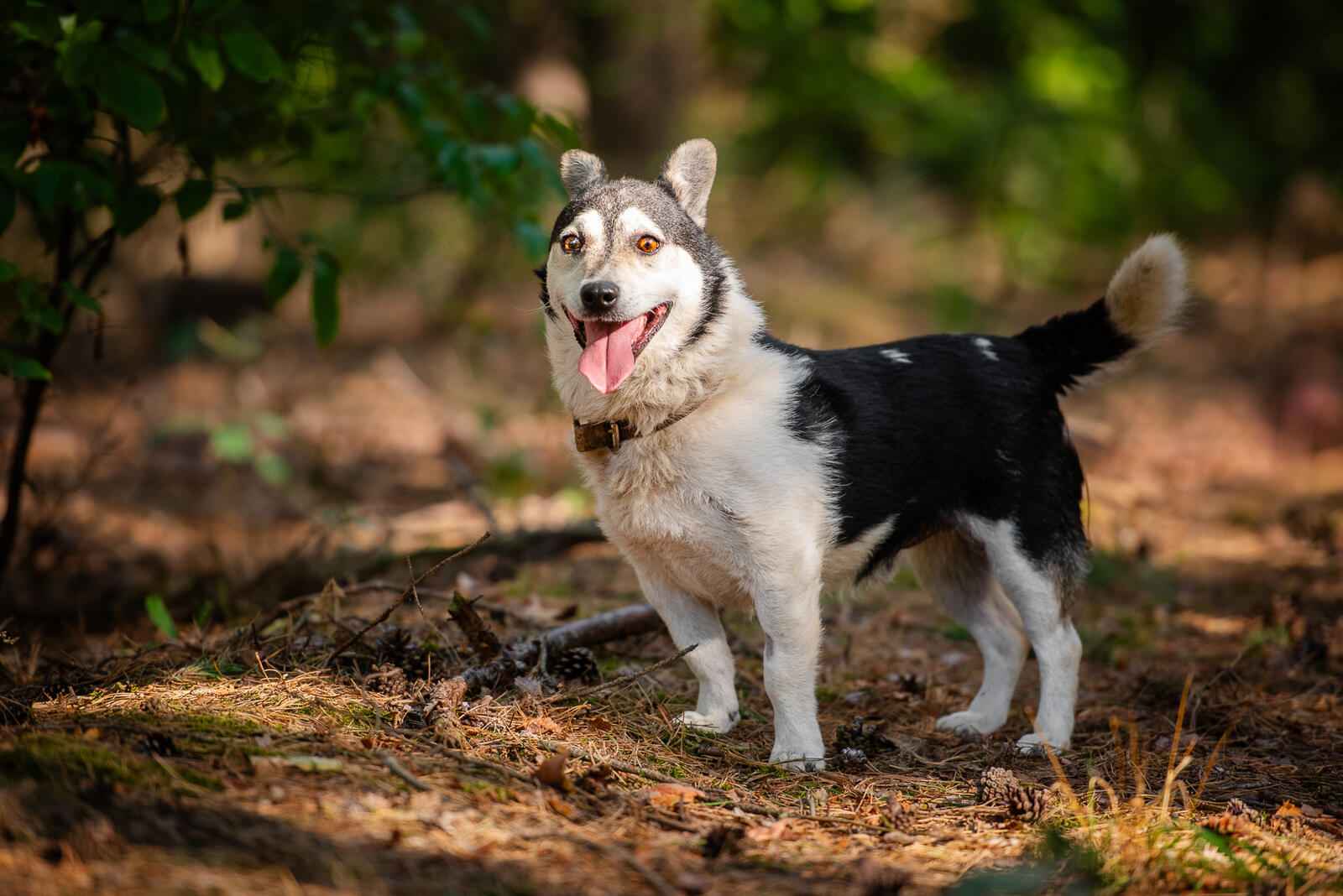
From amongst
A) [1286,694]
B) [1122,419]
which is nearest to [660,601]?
[1286,694]

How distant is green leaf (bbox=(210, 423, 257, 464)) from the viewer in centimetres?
797

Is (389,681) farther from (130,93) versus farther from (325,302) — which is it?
(130,93)

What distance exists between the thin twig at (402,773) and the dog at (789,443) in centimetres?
117

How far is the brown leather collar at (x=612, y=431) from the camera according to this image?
384 cm

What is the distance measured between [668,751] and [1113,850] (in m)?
1.37

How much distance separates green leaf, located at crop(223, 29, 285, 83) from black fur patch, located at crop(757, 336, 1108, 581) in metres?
1.91

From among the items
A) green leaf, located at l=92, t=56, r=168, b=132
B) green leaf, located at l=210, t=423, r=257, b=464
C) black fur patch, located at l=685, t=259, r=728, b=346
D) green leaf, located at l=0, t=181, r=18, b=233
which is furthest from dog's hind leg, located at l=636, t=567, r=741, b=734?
green leaf, located at l=210, t=423, r=257, b=464

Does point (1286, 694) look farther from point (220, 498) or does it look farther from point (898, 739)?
point (220, 498)

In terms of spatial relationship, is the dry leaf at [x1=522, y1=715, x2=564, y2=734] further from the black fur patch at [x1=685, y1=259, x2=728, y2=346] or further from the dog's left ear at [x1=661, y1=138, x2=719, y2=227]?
the dog's left ear at [x1=661, y1=138, x2=719, y2=227]

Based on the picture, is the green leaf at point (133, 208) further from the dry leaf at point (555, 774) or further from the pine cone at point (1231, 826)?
the pine cone at point (1231, 826)

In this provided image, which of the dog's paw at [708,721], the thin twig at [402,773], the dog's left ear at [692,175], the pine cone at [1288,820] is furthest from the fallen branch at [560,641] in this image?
the pine cone at [1288,820]

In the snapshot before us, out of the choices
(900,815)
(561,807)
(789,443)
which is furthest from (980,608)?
(561,807)

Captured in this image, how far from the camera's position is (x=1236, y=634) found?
541cm

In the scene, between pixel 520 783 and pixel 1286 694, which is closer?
pixel 520 783
